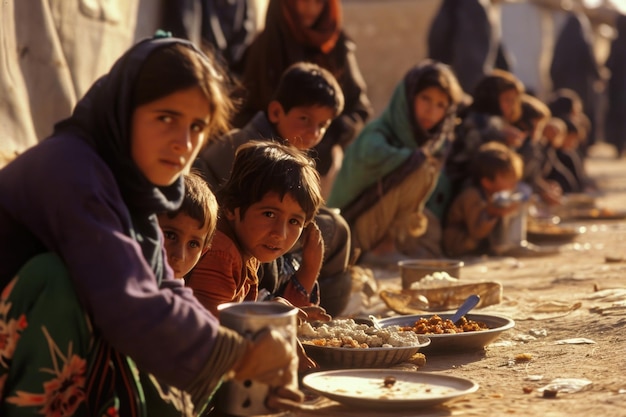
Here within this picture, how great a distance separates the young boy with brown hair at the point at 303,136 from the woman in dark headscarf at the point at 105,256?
1910 mm

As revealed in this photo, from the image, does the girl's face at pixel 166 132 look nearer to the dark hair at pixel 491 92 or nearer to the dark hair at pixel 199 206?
the dark hair at pixel 199 206

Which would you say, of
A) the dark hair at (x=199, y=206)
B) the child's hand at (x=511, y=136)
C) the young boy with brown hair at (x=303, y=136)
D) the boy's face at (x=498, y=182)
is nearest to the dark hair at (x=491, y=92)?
the child's hand at (x=511, y=136)

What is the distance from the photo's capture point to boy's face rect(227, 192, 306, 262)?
3.72m

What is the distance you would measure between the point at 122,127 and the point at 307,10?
Result: 436 centimetres

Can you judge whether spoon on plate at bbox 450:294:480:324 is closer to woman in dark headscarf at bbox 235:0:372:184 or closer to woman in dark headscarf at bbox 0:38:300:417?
woman in dark headscarf at bbox 0:38:300:417

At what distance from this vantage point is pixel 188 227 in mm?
3402

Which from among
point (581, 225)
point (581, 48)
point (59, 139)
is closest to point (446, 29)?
point (581, 225)

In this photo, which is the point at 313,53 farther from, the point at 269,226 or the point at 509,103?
the point at 269,226

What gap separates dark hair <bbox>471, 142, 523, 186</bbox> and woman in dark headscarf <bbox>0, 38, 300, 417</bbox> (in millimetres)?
5128

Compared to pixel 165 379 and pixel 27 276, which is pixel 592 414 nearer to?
pixel 165 379

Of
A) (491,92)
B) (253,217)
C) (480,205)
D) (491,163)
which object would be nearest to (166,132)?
(253,217)

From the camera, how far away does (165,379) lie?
8.41ft

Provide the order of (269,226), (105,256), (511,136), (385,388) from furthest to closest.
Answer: (511,136) → (269,226) → (385,388) → (105,256)

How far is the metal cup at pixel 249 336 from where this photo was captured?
2.73 m
